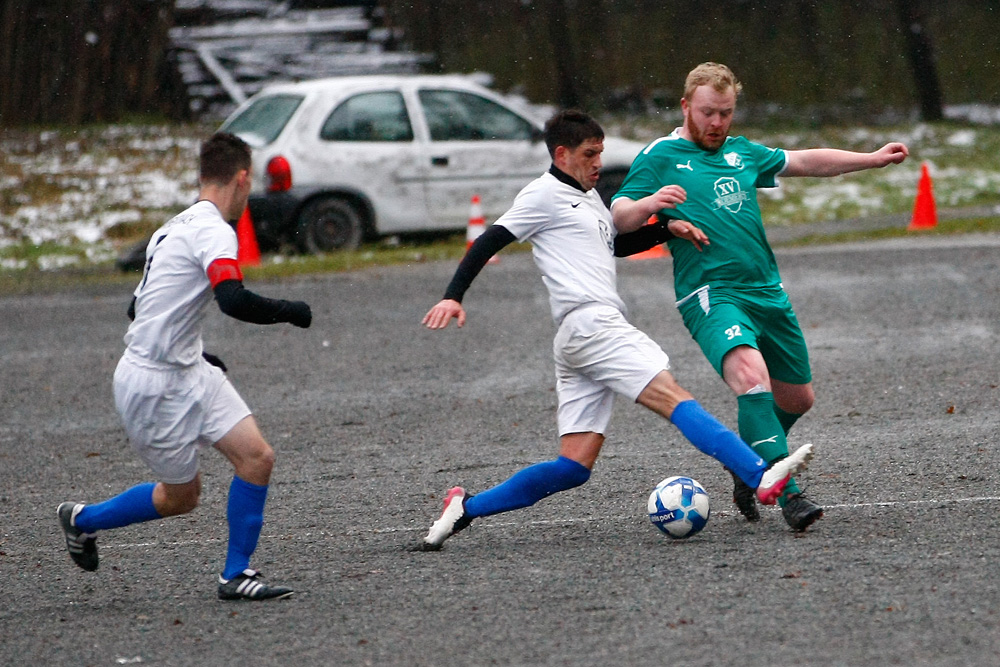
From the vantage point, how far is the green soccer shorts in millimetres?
5605

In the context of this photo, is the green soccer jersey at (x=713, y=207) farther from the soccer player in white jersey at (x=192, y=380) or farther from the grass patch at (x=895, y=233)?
the grass patch at (x=895, y=233)

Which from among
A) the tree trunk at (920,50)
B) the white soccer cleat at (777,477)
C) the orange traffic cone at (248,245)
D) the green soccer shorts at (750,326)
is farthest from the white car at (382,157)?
the white soccer cleat at (777,477)

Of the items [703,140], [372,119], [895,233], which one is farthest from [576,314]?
[895,233]

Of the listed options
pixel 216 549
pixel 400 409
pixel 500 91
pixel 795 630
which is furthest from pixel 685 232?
pixel 500 91

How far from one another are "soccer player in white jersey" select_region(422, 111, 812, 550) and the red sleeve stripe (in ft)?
2.79

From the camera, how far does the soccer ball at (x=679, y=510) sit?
5.56 m

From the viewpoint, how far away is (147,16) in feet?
69.5

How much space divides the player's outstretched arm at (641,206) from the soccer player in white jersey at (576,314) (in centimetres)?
A: 2

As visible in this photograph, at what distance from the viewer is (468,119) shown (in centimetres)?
1548

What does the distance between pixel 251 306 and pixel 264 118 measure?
10873 mm

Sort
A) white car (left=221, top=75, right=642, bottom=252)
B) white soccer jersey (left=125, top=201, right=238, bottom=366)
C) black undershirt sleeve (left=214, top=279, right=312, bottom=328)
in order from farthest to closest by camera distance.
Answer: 1. white car (left=221, top=75, right=642, bottom=252)
2. white soccer jersey (left=125, top=201, right=238, bottom=366)
3. black undershirt sleeve (left=214, top=279, right=312, bottom=328)

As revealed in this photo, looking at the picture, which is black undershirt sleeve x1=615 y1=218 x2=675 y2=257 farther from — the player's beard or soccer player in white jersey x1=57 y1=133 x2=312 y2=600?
soccer player in white jersey x1=57 y1=133 x2=312 y2=600

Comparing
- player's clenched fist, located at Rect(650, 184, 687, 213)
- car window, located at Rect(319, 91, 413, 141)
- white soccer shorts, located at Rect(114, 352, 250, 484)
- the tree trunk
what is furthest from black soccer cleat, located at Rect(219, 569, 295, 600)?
the tree trunk

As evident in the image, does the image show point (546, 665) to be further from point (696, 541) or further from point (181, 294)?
point (181, 294)
